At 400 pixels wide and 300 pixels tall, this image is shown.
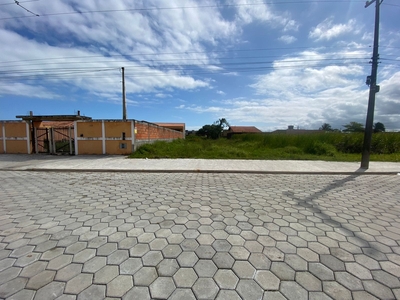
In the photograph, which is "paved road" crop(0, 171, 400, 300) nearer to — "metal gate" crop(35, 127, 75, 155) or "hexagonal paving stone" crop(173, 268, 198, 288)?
"hexagonal paving stone" crop(173, 268, 198, 288)

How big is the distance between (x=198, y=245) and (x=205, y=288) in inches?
27.2

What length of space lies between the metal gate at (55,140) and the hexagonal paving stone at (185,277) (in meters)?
13.5

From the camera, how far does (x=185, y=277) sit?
188cm

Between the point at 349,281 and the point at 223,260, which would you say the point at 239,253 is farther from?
the point at 349,281

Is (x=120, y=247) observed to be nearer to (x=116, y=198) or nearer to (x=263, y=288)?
(x=263, y=288)

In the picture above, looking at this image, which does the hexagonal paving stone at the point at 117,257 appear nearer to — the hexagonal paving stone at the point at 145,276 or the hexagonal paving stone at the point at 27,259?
the hexagonal paving stone at the point at 145,276

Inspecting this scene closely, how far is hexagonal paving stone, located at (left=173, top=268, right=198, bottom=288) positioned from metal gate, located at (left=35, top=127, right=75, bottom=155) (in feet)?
44.1

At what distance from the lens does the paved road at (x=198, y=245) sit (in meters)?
1.76

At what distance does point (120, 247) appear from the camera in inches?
93.8

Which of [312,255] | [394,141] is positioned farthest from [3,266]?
[394,141]

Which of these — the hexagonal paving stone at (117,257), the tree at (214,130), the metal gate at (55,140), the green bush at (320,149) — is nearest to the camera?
the hexagonal paving stone at (117,257)

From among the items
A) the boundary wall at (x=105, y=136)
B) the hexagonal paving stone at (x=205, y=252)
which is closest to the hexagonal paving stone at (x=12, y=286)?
the hexagonal paving stone at (x=205, y=252)

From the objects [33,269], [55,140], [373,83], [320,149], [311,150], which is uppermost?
[373,83]

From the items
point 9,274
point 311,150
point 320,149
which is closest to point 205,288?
point 9,274
